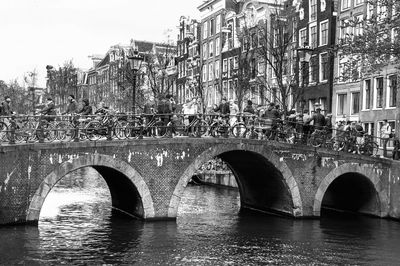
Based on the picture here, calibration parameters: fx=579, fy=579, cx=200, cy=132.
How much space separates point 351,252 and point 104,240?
7.77 metres

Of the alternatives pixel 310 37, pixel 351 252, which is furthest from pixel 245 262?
pixel 310 37

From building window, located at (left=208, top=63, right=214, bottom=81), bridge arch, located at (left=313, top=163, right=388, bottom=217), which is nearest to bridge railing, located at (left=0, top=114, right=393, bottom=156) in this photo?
bridge arch, located at (left=313, top=163, right=388, bottom=217)

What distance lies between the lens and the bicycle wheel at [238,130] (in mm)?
22844

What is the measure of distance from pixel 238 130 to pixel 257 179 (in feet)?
12.4

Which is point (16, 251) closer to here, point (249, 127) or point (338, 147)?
point (249, 127)

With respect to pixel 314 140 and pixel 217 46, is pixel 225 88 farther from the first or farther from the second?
pixel 314 140

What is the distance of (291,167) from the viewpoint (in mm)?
23328

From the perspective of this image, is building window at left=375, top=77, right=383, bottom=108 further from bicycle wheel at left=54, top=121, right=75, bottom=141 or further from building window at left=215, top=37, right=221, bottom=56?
building window at left=215, top=37, right=221, bottom=56

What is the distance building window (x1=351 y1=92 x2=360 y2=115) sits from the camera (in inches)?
1548

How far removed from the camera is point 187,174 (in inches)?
856

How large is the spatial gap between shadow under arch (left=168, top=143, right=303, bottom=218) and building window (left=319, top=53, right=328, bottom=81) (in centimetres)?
1655

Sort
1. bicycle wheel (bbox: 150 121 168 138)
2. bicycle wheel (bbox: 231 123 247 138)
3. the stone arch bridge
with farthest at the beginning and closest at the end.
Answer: bicycle wheel (bbox: 231 123 247 138) → bicycle wheel (bbox: 150 121 168 138) → the stone arch bridge

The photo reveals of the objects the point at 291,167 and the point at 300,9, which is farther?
the point at 300,9

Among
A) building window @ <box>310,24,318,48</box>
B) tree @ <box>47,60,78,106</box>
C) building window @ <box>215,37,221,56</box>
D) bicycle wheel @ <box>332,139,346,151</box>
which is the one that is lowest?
bicycle wheel @ <box>332,139,346,151</box>
